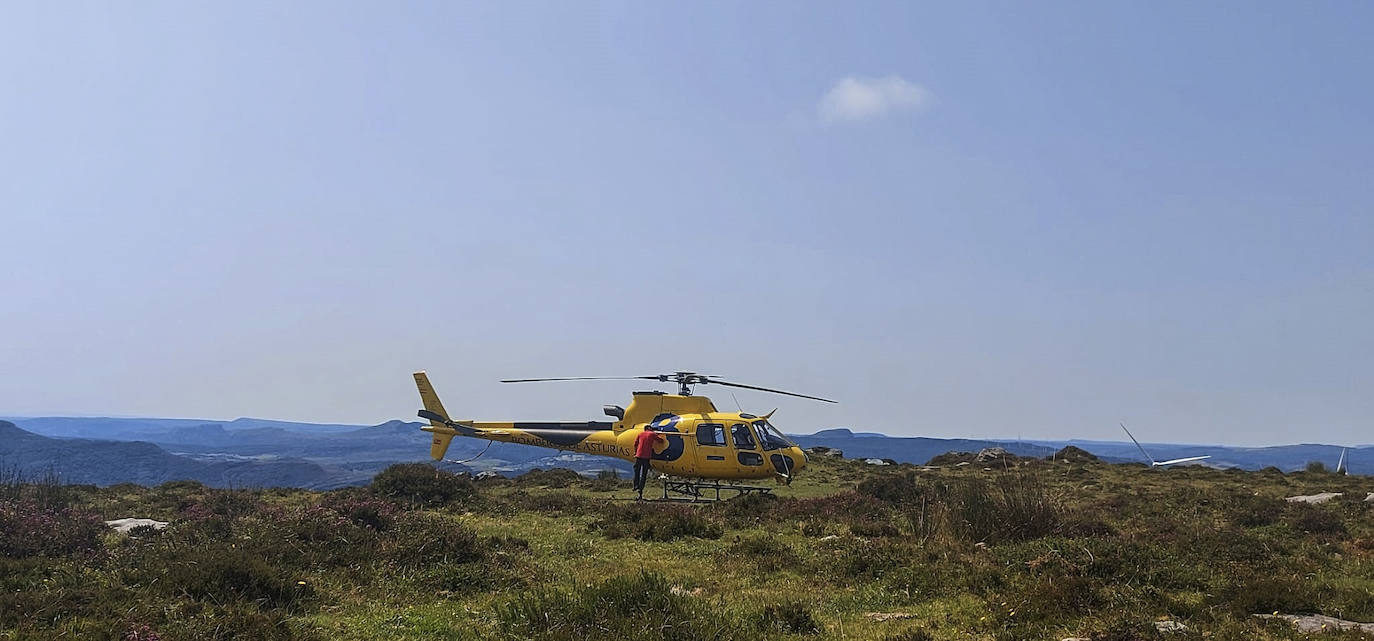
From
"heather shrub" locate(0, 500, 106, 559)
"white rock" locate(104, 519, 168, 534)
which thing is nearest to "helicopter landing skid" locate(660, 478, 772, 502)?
"white rock" locate(104, 519, 168, 534)

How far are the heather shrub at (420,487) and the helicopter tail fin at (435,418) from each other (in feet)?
18.1

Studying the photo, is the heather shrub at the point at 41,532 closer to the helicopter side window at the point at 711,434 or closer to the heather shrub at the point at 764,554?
the heather shrub at the point at 764,554

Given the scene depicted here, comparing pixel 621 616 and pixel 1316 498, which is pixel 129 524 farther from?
pixel 1316 498

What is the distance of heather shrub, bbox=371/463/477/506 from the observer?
75.2ft

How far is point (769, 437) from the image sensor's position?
24.0 metres

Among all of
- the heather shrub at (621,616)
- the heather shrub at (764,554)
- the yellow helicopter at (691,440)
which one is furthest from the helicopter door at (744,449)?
the heather shrub at (621,616)

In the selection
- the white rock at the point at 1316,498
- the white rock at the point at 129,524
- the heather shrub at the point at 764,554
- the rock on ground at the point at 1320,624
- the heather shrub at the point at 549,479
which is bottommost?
the heather shrub at the point at 549,479

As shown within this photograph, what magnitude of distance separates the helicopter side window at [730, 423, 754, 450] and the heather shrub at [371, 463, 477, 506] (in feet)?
26.1

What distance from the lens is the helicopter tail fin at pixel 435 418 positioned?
102 ft

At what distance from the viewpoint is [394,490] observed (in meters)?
23.5

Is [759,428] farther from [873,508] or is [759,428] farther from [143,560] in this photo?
[143,560]

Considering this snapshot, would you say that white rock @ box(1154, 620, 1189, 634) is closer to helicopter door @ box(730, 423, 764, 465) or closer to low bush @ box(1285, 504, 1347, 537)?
low bush @ box(1285, 504, 1347, 537)

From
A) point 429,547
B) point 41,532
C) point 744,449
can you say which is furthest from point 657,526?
point 41,532

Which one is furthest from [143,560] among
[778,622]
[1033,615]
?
[1033,615]
